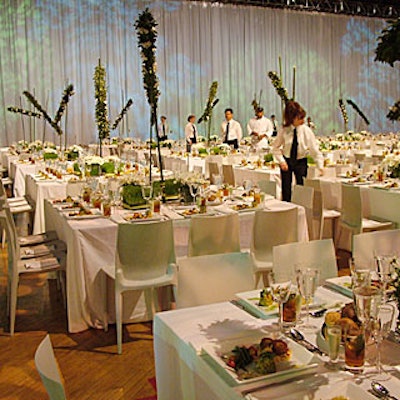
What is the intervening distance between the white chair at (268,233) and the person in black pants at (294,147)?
2.53 meters

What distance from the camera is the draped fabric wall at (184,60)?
16.1 m

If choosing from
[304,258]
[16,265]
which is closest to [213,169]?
[16,265]

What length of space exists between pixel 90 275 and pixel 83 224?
356mm

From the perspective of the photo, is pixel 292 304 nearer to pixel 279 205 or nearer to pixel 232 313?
pixel 232 313

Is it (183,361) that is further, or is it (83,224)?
(83,224)

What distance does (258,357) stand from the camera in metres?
1.86

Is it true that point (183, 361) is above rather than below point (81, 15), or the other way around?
below

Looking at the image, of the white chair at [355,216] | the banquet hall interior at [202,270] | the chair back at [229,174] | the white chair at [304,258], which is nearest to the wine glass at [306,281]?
the banquet hall interior at [202,270]

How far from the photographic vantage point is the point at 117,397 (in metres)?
3.38

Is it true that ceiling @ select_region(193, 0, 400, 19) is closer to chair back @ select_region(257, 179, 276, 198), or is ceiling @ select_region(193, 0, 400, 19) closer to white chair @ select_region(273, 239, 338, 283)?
chair back @ select_region(257, 179, 276, 198)

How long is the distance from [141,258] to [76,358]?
74cm

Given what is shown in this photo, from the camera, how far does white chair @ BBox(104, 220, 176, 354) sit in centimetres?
388

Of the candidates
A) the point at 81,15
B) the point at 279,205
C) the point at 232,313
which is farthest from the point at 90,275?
the point at 81,15

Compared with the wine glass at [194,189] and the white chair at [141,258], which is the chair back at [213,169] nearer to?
the wine glass at [194,189]
